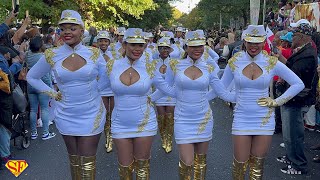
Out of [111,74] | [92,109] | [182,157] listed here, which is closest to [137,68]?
[111,74]

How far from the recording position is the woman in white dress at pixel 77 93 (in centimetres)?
453

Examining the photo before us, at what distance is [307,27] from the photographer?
615 centimetres

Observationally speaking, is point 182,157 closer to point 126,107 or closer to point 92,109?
point 126,107

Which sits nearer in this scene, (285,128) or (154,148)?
(285,128)

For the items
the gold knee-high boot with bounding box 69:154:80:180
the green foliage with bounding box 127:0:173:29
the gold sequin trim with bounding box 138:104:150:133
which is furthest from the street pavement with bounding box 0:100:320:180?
the green foliage with bounding box 127:0:173:29

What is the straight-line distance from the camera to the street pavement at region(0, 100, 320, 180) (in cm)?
619

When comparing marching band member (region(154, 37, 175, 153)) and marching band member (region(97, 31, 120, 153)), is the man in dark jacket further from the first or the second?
marching band member (region(97, 31, 120, 153))

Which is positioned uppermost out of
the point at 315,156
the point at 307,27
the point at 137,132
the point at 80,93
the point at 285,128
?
the point at 307,27

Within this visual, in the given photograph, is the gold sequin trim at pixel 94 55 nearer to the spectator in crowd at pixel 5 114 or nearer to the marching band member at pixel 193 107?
the marching band member at pixel 193 107

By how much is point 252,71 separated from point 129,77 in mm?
1411

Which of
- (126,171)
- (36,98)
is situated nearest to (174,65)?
(126,171)

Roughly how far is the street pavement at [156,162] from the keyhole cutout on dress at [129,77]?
6.54 ft

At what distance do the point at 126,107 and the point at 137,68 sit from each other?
466 mm

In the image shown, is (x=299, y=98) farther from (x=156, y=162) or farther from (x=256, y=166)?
(x=156, y=162)
